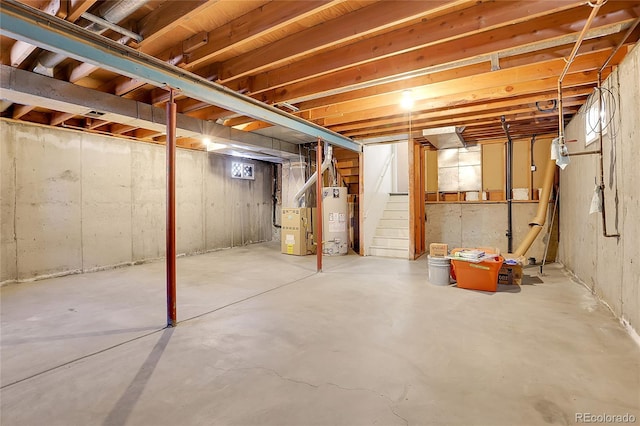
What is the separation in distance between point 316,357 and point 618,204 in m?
2.98

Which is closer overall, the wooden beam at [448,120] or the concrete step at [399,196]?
the wooden beam at [448,120]

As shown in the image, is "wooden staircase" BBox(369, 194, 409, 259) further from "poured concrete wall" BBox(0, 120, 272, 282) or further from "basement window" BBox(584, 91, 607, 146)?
"poured concrete wall" BBox(0, 120, 272, 282)

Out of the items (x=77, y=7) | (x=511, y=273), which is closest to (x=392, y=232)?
(x=511, y=273)

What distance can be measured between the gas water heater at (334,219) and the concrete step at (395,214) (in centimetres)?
118

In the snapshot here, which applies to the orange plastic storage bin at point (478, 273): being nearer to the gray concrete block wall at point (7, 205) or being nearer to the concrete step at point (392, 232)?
the concrete step at point (392, 232)

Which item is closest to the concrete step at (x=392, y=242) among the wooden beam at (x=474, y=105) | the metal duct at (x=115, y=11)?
the wooden beam at (x=474, y=105)

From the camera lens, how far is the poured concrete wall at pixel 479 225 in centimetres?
591

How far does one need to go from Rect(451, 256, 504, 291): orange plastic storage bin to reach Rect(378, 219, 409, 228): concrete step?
9.49ft

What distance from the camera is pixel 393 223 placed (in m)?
6.94

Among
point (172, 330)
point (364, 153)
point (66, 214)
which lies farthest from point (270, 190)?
point (172, 330)

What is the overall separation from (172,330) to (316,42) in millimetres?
2771

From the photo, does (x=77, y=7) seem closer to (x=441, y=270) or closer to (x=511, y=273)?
(x=441, y=270)

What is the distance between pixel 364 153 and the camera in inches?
260

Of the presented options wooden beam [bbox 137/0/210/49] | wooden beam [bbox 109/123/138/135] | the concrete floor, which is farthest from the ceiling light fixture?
wooden beam [bbox 109/123/138/135]
